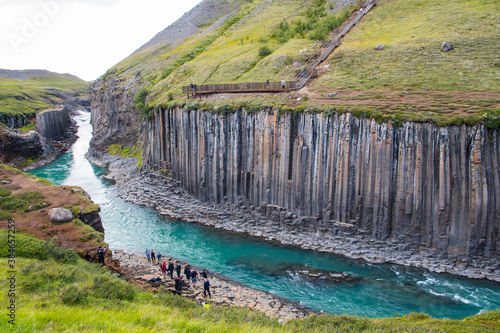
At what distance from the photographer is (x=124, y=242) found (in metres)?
32.3

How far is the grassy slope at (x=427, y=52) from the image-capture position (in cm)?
3145

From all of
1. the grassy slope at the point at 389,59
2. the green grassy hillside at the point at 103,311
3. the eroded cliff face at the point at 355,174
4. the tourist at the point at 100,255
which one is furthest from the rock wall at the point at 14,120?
the tourist at the point at 100,255

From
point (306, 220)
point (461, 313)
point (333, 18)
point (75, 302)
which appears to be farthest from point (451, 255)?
point (333, 18)

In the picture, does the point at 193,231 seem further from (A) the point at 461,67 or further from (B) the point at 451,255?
(A) the point at 461,67

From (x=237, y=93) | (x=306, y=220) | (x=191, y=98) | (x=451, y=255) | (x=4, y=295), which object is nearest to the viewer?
(x=4, y=295)

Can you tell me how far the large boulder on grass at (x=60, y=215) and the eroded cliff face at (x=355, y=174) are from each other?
1768 cm

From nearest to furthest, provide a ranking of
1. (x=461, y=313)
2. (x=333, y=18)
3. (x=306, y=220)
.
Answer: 1. (x=461, y=313)
2. (x=306, y=220)
3. (x=333, y=18)

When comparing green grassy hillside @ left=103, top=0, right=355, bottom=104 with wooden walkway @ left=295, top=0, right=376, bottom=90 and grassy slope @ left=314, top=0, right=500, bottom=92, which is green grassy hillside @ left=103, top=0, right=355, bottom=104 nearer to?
wooden walkway @ left=295, top=0, right=376, bottom=90

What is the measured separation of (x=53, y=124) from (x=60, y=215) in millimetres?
63852

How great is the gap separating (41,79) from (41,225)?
A: 147 m

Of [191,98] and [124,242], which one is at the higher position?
[191,98]

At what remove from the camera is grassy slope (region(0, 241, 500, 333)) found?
10.6m

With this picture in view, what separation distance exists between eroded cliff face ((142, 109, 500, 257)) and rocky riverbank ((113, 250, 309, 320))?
1006 centimetres

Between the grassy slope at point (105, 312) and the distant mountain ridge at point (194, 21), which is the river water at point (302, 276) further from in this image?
the distant mountain ridge at point (194, 21)
